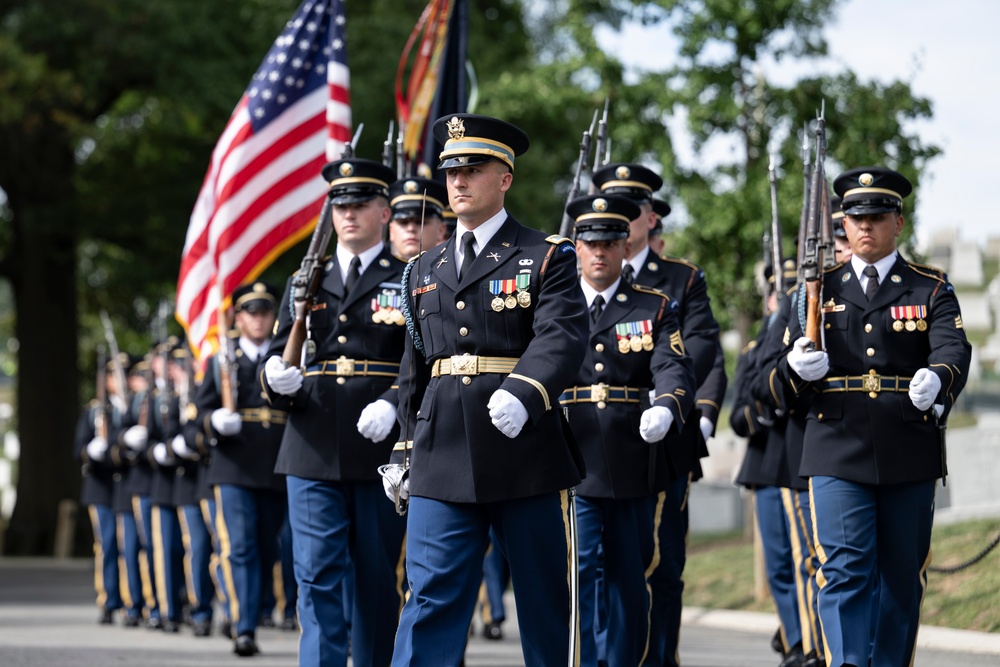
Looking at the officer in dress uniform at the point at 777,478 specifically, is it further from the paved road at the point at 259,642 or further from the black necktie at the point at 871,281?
the black necktie at the point at 871,281

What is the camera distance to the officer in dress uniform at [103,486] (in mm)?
14633

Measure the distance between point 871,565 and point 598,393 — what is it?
1565mm

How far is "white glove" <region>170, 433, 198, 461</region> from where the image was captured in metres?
12.3

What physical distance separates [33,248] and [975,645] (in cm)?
1828

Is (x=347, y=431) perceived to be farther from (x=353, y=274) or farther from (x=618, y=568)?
(x=618, y=568)

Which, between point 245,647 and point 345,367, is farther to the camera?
point 245,647

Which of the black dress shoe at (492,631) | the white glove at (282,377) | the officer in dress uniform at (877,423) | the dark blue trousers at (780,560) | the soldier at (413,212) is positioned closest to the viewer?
the officer in dress uniform at (877,423)

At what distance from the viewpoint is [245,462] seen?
10.7 m

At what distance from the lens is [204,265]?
12406mm

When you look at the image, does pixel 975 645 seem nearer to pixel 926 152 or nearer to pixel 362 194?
pixel 362 194

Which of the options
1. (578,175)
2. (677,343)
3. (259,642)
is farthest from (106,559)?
(677,343)

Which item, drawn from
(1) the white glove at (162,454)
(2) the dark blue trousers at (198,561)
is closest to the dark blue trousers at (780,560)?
(2) the dark blue trousers at (198,561)

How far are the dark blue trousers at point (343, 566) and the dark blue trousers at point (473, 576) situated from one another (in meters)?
1.69

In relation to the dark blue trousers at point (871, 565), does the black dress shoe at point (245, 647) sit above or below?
below
